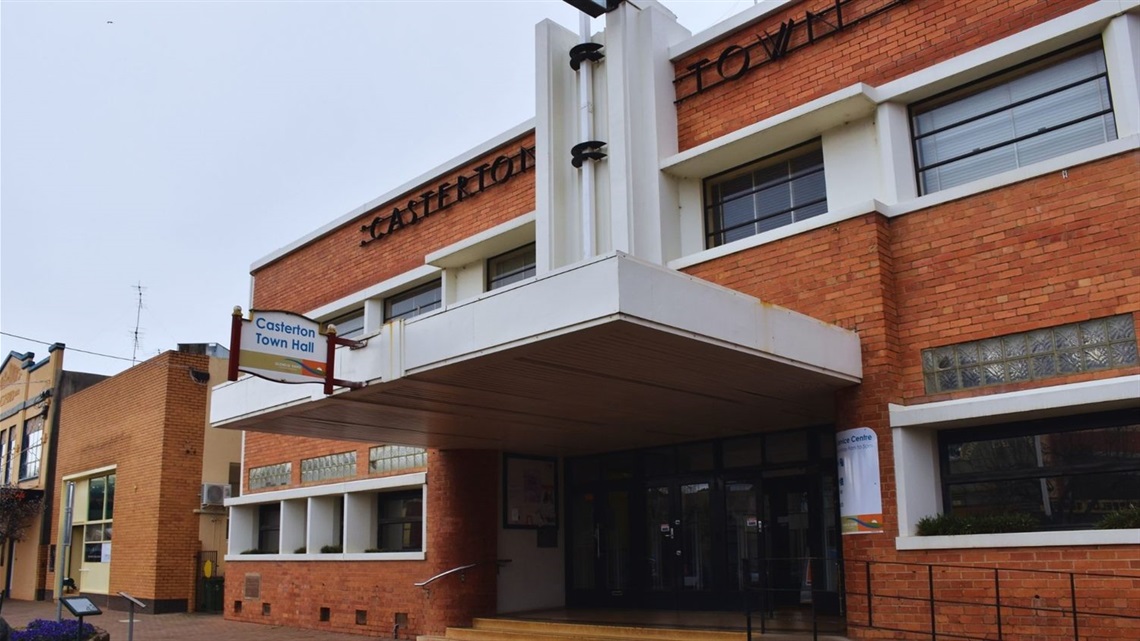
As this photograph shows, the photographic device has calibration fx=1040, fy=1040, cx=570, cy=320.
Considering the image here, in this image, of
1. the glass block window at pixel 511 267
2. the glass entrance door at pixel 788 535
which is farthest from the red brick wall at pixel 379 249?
the glass entrance door at pixel 788 535

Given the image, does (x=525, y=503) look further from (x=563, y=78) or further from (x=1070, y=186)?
Answer: (x=1070, y=186)

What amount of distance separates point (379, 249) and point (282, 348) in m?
8.52

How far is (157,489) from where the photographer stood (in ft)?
80.1

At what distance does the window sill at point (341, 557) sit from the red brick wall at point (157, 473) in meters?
3.88

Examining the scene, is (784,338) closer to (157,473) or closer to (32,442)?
(157,473)

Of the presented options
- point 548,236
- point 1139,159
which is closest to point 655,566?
point 548,236

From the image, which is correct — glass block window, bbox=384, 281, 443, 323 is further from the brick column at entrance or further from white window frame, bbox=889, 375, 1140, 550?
white window frame, bbox=889, 375, 1140, 550

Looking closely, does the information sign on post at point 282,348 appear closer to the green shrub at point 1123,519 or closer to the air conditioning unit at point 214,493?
the green shrub at point 1123,519

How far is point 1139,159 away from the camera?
955cm

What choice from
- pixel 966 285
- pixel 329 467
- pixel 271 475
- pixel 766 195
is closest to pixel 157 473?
pixel 271 475

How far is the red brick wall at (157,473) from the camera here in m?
24.1

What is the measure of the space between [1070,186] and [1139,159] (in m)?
0.63

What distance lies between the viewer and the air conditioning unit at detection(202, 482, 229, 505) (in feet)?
81.0

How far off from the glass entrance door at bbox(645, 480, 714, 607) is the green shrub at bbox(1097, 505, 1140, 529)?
5.92 meters
